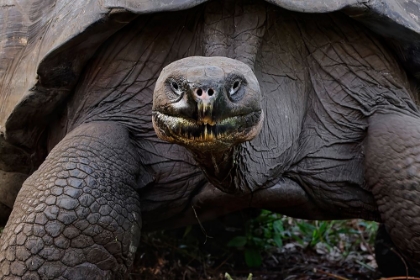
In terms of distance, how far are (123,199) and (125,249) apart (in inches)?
8.4

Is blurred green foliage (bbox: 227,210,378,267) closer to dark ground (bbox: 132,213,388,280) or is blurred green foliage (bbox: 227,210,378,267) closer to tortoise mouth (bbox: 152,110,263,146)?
dark ground (bbox: 132,213,388,280)

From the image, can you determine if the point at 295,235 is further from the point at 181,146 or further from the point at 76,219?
the point at 76,219

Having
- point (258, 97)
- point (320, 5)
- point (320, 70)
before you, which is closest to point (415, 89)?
point (320, 70)

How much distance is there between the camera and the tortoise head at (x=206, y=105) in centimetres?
218

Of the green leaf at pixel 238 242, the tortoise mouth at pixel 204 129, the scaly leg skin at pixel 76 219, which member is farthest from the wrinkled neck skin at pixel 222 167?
the green leaf at pixel 238 242

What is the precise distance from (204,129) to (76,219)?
939 millimetres

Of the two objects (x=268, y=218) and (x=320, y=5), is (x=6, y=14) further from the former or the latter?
(x=268, y=218)

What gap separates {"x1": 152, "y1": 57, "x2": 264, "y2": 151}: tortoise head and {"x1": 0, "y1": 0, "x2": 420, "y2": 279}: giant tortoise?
507 millimetres

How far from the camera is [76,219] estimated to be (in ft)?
9.62

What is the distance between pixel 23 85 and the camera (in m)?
3.51

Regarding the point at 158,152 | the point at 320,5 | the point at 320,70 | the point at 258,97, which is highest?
the point at 320,5

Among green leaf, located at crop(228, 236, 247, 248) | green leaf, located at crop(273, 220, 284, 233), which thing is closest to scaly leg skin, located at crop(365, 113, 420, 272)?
green leaf, located at crop(228, 236, 247, 248)

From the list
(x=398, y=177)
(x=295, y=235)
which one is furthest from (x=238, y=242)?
(x=398, y=177)

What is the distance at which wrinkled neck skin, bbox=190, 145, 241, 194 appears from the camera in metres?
2.57
